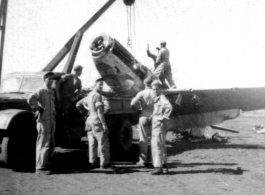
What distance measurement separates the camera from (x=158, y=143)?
559 cm

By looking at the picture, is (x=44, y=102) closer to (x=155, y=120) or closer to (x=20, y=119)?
(x=20, y=119)

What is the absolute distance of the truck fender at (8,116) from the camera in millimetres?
5238

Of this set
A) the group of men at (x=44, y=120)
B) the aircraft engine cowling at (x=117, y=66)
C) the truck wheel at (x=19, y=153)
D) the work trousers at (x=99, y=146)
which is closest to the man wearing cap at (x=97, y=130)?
the work trousers at (x=99, y=146)

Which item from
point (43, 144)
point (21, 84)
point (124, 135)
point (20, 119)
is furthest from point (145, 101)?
point (21, 84)

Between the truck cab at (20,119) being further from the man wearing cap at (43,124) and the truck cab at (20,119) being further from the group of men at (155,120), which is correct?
the group of men at (155,120)

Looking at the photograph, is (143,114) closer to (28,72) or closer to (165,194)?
(165,194)

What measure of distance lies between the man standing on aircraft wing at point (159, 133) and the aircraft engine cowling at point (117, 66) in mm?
2971

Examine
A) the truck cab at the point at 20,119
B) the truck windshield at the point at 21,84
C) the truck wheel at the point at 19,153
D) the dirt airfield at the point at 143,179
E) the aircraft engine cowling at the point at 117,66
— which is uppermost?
the aircraft engine cowling at the point at 117,66

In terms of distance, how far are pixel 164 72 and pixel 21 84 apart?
190 inches

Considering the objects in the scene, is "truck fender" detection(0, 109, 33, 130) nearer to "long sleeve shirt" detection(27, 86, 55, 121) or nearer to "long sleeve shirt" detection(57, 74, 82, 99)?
"long sleeve shirt" detection(27, 86, 55, 121)

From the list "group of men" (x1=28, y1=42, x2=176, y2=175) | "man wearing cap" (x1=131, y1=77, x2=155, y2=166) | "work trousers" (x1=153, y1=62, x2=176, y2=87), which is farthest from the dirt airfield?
"work trousers" (x1=153, y1=62, x2=176, y2=87)

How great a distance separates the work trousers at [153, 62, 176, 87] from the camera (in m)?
9.85

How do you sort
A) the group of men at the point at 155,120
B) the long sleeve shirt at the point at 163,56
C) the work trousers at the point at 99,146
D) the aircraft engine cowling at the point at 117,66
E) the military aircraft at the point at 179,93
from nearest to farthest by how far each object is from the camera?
the group of men at the point at 155,120, the work trousers at the point at 99,146, the aircraft engine cowling at the point at 117,66, the military aircraft at the point at 179,93, the long sleeve shirt at the point at 163,56

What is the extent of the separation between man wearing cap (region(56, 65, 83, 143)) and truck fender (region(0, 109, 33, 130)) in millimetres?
852
